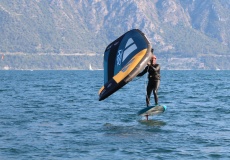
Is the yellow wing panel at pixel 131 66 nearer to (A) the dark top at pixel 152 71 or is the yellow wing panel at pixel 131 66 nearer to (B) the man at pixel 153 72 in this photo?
(B) the man at pixel 153 72

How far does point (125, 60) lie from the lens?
28750 millimetres

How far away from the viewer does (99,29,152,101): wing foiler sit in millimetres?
26609

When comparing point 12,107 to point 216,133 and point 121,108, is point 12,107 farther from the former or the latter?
point 216,133

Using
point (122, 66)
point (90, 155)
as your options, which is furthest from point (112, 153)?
point (122, 66)

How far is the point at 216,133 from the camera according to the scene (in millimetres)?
26297

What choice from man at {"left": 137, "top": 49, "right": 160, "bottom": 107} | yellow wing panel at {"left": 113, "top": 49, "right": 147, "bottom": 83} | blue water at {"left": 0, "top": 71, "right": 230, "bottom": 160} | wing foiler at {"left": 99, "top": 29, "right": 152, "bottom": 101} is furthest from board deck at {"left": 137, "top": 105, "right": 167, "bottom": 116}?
yellow wing panel at {"left": 113, "top": 49, "right": 147, "bottom": 83}

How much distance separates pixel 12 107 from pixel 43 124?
981cm

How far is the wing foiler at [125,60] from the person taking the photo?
2661 cm

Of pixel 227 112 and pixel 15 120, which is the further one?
pixel 227 112

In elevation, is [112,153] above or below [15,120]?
above

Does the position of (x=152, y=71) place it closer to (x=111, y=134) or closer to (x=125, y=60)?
(x=125, y=60)

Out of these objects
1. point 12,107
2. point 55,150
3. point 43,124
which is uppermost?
point 55,150

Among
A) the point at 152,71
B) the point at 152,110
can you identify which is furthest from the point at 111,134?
the point at 152,71

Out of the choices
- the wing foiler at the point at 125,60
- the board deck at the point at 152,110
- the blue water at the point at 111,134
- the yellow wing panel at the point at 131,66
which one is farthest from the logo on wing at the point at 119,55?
the blue water at the point at 111,134
